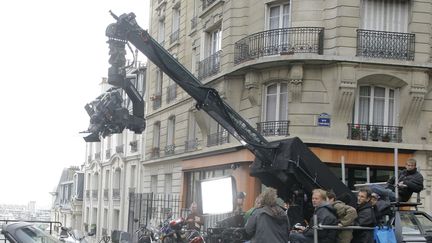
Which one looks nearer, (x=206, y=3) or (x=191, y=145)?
(x=206, y=3)

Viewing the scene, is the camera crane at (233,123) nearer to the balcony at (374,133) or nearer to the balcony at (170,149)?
the balcony at (374,133)

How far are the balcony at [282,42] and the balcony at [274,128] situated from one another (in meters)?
2.04

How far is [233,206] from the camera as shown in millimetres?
9039

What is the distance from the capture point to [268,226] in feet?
24.9

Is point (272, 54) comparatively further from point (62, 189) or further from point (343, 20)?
point (62, 189)

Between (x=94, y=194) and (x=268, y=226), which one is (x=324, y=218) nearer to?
(x=268, y=226)

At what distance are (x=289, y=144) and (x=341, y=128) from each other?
9.02 m

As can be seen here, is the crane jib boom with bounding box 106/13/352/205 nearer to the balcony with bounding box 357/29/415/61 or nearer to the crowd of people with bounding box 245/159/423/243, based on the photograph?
the crowd of people with bounding box 245/159/423/243

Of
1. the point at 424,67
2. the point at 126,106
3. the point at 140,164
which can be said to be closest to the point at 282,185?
the point at 126,106

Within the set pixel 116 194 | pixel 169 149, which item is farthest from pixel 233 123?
pixel 116 194

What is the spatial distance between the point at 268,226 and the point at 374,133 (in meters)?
10.8

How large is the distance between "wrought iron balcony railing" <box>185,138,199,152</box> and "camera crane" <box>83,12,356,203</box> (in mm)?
13731

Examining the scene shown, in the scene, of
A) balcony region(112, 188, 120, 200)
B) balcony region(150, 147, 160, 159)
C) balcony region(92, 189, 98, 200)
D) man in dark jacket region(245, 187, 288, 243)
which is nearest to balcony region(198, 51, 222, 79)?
balcony region(150, 147, 160, 159)

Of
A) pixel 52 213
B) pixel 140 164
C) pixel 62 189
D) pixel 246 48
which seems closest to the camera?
pixel 246 48
